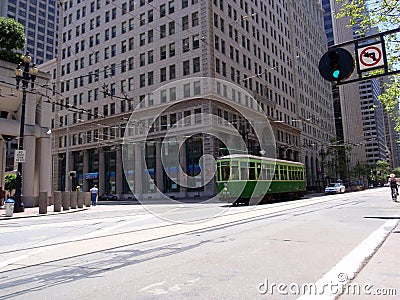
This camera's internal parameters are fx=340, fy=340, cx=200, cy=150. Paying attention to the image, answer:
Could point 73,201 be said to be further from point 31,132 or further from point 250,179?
point 250,179

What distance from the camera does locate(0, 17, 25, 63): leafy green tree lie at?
24.7m

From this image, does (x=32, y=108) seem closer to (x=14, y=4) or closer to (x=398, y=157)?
(x=14, y=4)

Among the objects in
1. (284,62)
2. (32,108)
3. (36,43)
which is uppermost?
(36,43)

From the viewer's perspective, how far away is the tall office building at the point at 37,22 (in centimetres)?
11231

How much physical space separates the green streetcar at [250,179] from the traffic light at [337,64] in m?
13.9

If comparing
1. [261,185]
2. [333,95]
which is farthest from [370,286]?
[333,95]

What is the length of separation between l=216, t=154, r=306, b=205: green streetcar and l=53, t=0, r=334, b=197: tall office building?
319 inches

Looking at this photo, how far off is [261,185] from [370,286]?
2003 centimetres

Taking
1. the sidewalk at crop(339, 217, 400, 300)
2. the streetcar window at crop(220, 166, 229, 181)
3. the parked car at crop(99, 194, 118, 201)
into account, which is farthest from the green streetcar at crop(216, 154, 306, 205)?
the parked car at crop(99, 194, 118, 201)

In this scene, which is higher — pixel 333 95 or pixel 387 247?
pixel 333 95

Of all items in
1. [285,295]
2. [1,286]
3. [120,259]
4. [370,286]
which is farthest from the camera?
[120,259]

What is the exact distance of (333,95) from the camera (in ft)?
339

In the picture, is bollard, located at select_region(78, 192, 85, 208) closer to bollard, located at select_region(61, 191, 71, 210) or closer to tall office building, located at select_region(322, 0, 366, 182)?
bollard, located at select_region(61, 191, 71, 210)

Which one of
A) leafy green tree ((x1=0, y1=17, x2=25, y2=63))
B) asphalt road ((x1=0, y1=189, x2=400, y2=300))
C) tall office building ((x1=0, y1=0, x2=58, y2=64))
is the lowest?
asphalt road ((x1=0, y1=189, x2=400, y2=300))
